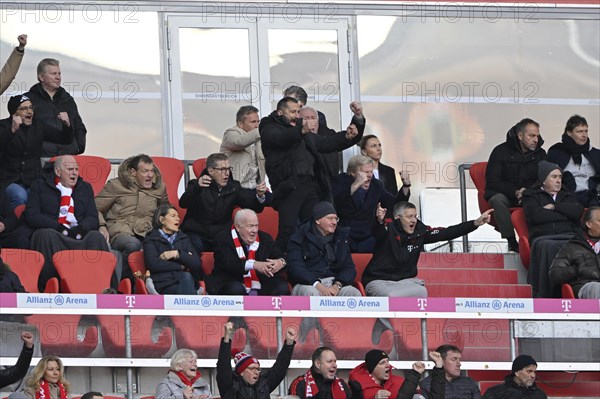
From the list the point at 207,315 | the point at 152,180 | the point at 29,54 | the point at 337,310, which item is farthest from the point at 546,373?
the point at 29,54

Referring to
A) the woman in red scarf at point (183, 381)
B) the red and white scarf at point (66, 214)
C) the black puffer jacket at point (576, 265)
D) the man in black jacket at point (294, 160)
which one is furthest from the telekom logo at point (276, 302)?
the black puffer jacket at point (576, 265)

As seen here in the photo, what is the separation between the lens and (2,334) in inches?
568

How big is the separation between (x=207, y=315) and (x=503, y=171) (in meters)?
4.02

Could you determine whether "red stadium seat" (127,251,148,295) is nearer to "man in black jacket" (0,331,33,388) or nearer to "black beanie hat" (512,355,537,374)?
"man in black jacket" (0,331,33,388)

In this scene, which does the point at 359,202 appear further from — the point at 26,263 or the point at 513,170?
the point at 26,263

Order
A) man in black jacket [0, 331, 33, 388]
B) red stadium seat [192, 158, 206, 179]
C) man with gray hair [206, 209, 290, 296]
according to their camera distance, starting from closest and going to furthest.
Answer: man in black jacket [0, 331, 33, 388] → man with gray hair [206, 209, 290, 296] → red stadium seat [192, 158, 206, 179]

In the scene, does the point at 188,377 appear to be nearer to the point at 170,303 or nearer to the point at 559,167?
the point at 170,303

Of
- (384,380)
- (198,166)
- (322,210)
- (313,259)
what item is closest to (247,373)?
(384,380)

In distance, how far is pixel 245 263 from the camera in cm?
1552

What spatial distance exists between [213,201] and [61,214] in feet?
4.38

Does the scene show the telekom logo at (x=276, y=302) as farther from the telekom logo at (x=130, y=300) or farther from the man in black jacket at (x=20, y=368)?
the man in black jacket at (x=20, y=368)

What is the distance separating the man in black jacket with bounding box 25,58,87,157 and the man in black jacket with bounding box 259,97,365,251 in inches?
75.1

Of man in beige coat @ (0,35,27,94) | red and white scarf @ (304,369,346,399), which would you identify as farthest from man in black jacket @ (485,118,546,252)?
man in beige coat @ (0,35,27,94)

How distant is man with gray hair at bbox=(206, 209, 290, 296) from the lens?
609 inches
